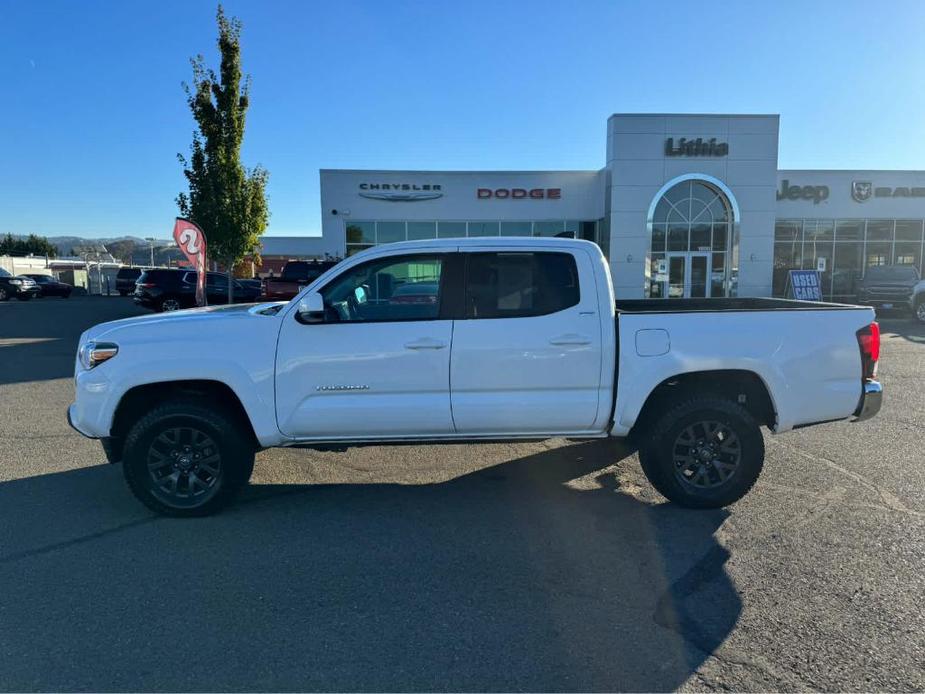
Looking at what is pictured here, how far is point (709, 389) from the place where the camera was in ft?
15.8

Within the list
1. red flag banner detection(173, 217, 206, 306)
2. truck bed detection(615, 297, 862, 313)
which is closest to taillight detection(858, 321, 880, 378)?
truck bed detection(615, 297, 862, 313)

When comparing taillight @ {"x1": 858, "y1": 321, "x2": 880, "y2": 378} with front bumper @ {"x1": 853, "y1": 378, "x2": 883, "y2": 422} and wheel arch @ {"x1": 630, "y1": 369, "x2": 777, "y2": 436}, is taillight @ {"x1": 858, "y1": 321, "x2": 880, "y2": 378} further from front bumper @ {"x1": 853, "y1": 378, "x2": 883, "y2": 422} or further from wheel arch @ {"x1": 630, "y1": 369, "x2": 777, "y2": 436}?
wheel arch @ {"x1": 630, "y1": 369, "x2": 777, "y2": 436}

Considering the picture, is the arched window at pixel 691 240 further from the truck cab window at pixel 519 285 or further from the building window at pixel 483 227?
the truck cab window at pixel 519 285

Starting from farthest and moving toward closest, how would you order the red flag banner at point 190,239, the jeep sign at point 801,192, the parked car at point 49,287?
the parked car at point 49,287 < the jeep sign at point 801,192 < the red flag banner at point 190,239

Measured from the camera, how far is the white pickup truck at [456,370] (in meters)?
4.45

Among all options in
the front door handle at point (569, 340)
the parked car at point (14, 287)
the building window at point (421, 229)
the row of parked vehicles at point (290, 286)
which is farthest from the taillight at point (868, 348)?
the parked car at point (14, 287)

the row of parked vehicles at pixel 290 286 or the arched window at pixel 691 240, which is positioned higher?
the arched window at pixel 691 240

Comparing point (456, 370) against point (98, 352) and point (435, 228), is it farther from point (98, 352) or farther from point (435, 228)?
point (435, 228)

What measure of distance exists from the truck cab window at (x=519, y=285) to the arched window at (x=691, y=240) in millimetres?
21211

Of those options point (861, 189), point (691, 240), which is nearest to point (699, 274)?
point (691, 240)

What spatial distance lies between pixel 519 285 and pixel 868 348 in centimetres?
271

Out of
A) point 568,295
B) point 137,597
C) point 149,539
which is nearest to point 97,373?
point 149,539

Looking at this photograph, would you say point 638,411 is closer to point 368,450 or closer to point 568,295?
point 568,295

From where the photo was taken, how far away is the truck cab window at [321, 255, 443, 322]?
4570mm
